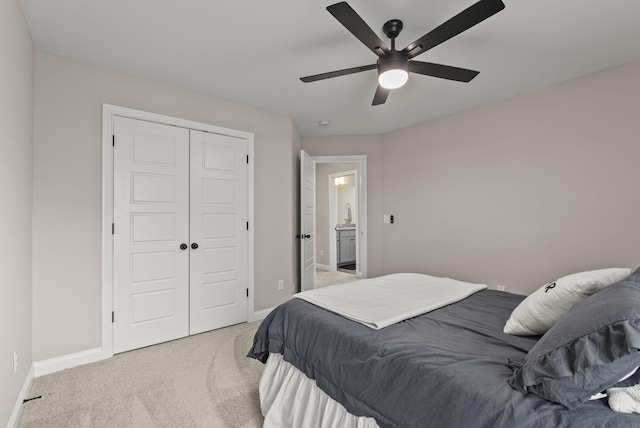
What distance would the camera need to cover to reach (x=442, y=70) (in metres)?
2.00

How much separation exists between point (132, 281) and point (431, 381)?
266 centimetres

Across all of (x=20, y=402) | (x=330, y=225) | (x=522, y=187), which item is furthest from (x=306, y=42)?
(x=330, y=225)

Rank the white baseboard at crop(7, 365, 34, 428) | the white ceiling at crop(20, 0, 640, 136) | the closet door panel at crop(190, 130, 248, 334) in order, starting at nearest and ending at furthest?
the white baseboard at crop(7, 365, 34, 428), the white ceiling at crop(20, 0, 640, 136), the closet door panel at crop(190, 130, 248, 334)

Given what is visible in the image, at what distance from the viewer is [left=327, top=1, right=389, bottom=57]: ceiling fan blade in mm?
1451

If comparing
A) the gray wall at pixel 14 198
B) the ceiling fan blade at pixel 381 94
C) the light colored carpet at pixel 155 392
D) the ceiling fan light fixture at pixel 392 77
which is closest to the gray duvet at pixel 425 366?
the light colored carpet at pixel 155 392

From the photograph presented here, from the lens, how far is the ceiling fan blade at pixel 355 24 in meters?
1.45

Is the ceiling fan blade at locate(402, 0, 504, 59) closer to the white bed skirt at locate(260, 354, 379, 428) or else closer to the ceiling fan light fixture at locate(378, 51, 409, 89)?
the ceiling fan light fixture at locate(378, 51, 409, 89)

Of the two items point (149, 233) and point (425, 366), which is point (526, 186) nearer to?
point (425, 366)

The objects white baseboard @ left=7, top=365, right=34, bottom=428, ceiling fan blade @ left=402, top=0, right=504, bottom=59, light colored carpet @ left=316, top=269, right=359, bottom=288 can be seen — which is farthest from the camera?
light colored carpet @ left=316, top=269, right=359, bottom=288

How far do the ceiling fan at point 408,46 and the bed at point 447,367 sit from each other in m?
1.34

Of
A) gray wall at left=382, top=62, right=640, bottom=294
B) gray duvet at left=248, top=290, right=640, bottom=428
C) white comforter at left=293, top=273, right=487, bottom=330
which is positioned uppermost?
gray wall at left=382, top=62, right=640, bottom=294

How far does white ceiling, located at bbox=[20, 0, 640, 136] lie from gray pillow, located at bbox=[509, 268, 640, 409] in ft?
5.93

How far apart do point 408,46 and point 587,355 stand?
1721 mm

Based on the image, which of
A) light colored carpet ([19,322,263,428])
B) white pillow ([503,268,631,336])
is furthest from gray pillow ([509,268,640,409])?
light colored carpet ([19,322,263,428])
